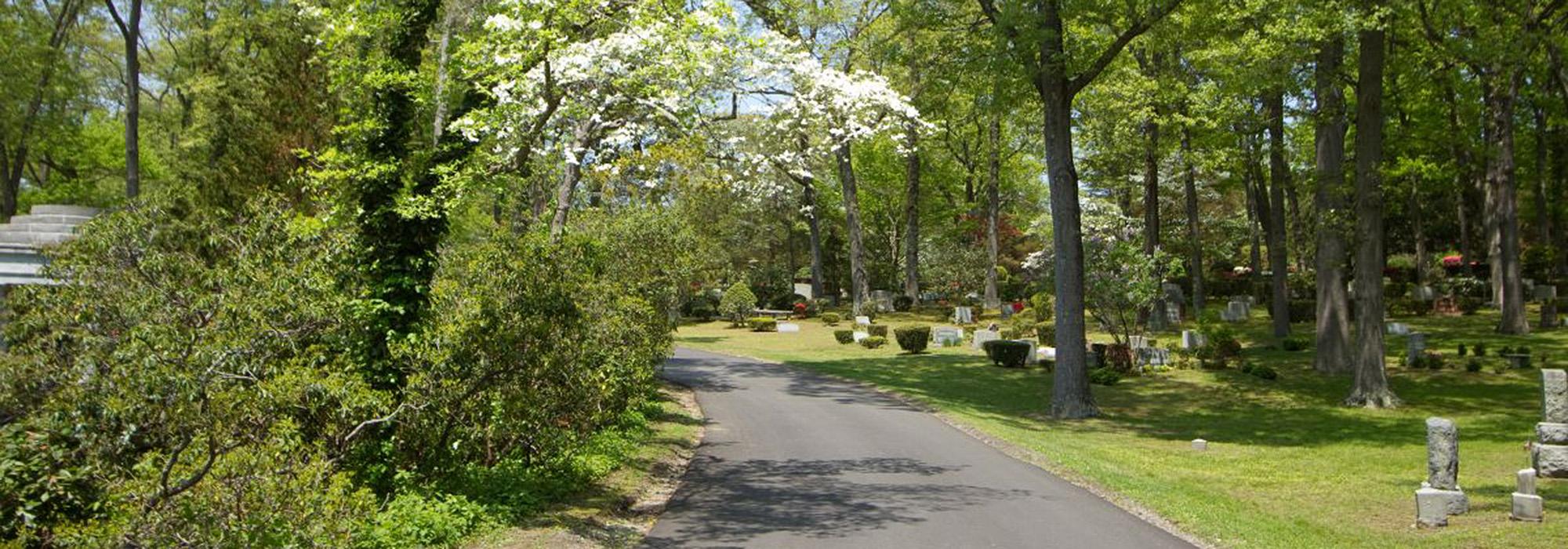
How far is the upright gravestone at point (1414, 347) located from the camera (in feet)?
100

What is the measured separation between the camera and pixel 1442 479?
12539 mm

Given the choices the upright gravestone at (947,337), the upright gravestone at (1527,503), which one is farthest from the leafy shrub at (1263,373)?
the upright gravestone at (1527,503)

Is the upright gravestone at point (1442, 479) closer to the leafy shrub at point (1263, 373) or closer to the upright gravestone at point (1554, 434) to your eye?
the upright gravestone at point (1554, 434)

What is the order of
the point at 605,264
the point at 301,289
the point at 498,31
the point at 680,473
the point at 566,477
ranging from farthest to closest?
1. the point at 605,264
2. the point at 680,473
3. the point at 566,477
4. the point at 498,31
5. the point at 301,289

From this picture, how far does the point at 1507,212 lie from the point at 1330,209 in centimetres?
1467

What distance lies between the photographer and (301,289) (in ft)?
33.4

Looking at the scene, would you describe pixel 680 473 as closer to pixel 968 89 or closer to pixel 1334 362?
pixel 968 89

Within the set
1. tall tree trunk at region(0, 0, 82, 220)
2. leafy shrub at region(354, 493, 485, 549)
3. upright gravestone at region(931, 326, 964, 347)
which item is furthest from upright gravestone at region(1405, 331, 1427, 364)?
tall tree trunk at region(0, 0, 82, 220)

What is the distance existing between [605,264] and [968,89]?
10.7 m

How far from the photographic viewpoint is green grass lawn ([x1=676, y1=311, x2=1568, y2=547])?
12383 millimetres

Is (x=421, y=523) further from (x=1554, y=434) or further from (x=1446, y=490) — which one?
(x=1554, y=434)

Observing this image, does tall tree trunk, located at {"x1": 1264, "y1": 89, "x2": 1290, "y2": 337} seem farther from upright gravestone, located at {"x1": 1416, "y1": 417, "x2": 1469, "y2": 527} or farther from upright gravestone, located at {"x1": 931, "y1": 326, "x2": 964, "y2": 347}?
upright gravestone, located at {"x1": 1416, "y1": 417, "x2": 1469, "y2": 527}

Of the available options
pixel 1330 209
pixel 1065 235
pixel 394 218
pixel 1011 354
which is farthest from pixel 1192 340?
pixel 394 218

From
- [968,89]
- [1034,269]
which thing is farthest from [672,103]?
[1034,269]
